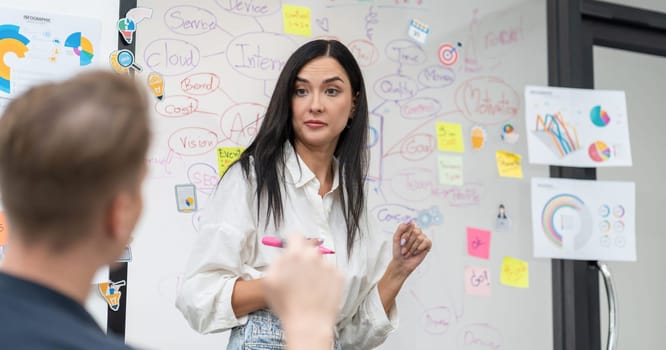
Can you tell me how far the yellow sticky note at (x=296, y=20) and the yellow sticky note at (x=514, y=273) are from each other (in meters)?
1.05

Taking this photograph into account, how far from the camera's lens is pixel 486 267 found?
98.9 inches

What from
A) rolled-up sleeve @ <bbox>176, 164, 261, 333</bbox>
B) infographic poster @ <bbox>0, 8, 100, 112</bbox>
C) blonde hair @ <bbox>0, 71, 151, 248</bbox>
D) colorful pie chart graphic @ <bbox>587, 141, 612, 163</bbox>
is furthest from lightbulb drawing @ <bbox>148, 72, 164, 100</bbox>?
colorful pie chart graphic @ <bbox>587, 141, 612, 163</bbox>

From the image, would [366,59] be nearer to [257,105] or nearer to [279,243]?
[257,105]

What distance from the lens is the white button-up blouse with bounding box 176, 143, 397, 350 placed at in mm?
1547

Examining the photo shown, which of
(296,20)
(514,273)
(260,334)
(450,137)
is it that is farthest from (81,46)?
(514,273)

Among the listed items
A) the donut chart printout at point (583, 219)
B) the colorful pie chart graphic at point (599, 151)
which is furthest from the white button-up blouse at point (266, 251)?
the colorful pie chart graphic at point (599, 151)

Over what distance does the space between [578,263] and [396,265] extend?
1.20 m

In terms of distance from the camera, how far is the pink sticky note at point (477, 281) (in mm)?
2476

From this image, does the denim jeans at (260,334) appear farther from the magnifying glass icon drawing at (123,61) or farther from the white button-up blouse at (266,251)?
the magnifying glass icon drawing at (123,61)

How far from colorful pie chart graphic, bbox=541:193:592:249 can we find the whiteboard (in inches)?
3.1

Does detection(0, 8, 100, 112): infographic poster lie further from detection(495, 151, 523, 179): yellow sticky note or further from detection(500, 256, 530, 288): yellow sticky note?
detection(500, 256, 530, 288): yellow sticky note

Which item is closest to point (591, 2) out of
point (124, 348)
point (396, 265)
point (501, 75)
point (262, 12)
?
point (501, 75)

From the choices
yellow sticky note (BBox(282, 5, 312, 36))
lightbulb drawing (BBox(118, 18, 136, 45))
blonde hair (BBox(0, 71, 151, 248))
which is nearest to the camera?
blonde hair (BBox(0, 71, 151, 248))

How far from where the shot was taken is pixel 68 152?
2.06 ft
